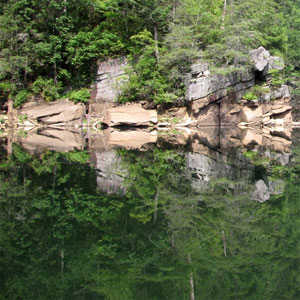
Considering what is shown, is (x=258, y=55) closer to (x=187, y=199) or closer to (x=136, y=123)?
(x=136, y=123)

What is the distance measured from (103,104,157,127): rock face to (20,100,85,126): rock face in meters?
2.54

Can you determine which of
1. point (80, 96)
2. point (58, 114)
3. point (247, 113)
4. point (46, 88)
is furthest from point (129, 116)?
point (247, 113)

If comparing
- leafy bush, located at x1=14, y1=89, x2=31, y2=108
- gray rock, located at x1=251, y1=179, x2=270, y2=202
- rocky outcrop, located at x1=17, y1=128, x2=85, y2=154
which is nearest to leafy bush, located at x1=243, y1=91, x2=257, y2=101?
rocky outcrop, located at x1=17, y1=128, x2=85, y2=154

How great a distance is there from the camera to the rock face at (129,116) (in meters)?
29.0

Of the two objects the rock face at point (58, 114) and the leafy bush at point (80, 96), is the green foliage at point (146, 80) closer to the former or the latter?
the leafy bush at point (80, 96)

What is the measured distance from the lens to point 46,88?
3159 centimetres

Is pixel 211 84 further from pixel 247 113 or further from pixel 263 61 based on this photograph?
pixel 263 61

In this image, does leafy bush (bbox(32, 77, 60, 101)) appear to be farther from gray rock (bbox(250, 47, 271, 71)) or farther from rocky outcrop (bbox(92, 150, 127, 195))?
rocky outcrop (bbox(92, 150, 127, 195))

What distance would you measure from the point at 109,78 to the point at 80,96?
10.2 ft

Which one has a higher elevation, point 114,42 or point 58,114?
point 114,42

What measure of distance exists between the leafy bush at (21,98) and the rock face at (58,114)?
3.39 feet

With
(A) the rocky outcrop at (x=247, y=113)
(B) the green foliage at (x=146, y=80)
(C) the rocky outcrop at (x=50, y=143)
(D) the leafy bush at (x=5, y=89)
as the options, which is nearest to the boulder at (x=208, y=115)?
(A) the rocky outcrop at (x=247, y=113)

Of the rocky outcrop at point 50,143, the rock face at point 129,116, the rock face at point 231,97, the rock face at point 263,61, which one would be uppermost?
the rock face at point 263,61

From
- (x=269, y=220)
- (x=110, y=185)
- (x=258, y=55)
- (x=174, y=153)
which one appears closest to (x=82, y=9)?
(x=258, y=55)
